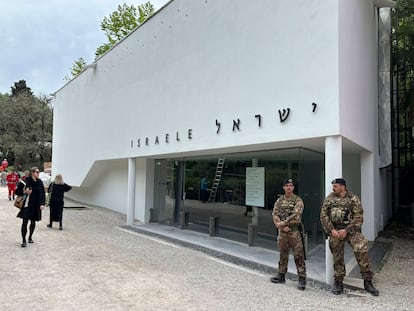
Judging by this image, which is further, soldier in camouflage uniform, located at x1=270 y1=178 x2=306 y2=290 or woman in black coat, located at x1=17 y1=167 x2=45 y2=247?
woman in black coat, located at x1=17 y1=167 x2=45 y2=247

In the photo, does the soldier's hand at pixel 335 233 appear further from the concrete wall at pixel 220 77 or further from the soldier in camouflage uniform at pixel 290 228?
the concrete wall at pixel 220 77

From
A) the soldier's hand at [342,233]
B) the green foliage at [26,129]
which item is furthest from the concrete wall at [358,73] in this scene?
the green foliage at [26,129]

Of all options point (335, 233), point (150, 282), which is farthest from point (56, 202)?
point (335, 233)

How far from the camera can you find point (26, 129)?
1535 inches

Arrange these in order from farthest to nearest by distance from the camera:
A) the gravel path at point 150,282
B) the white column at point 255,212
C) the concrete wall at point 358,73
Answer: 1. the white column at point 255,212
2. the concrete wall at point 358,73
3. the gravel path at point 150,282

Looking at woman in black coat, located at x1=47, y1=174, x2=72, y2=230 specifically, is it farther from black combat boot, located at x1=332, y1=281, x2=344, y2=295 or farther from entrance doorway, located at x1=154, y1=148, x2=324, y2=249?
black combat boot, located at x1=332, y1=281, x2=344, y2=295

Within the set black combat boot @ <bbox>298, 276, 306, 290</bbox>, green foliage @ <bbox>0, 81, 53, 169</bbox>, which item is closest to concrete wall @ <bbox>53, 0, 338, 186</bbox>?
black combat boot @ <bbox>298, 276, 306, 290</bbox>

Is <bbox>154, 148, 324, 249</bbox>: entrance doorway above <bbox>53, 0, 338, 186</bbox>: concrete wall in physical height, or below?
below

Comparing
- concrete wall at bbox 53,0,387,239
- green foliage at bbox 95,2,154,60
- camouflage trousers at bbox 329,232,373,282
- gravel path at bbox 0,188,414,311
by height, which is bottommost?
gravel path at bbox 0,188,414,311

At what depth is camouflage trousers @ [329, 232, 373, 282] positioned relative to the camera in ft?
16.9

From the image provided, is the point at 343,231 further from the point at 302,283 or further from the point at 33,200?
the point at 33,200

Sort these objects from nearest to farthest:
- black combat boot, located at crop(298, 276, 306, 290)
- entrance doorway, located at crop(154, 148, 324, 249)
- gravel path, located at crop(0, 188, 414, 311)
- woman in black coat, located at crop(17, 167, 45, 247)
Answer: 1. gravel path, located at crop(0, 188, 414, 311)
2. black combat boot, located at crop(298, 276, 306, 290)
3. woman in black coat, located at crop(17, 167, 45, 247)
4. entrance doorway, located at crop(154, 148, 324, 249)

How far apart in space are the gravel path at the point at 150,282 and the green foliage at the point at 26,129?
108 ft

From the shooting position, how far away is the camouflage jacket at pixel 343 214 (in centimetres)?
518
